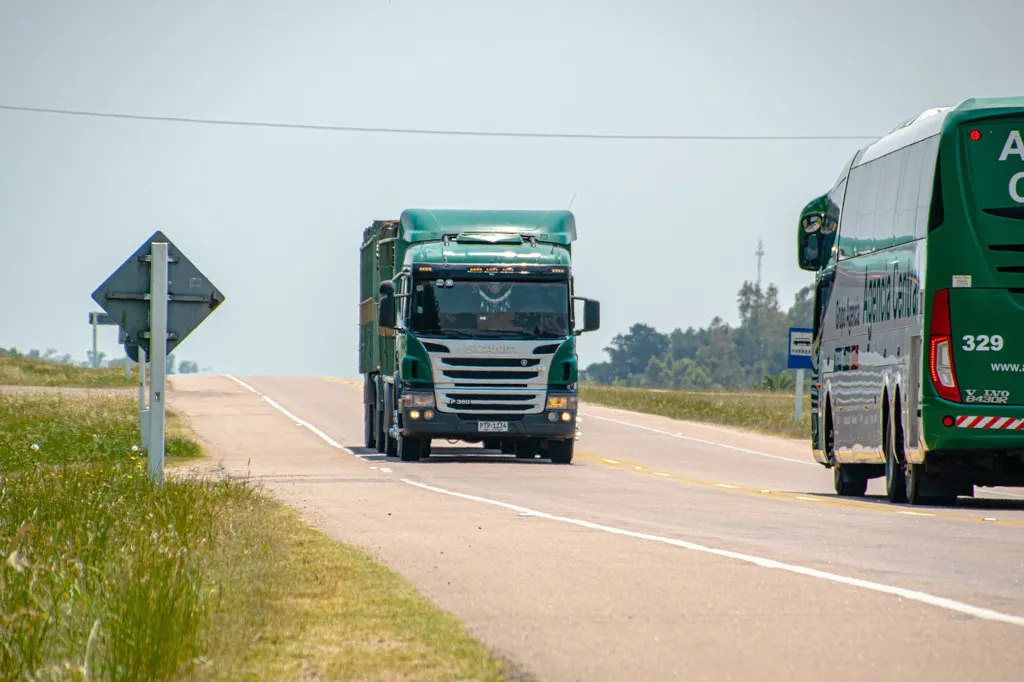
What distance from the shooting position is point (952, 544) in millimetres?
13562

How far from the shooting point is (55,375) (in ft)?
259

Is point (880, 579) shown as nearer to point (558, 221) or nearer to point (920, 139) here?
point (920, 139)

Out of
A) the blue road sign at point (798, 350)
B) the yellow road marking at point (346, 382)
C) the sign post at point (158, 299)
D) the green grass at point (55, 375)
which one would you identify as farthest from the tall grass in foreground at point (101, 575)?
the green grass at point (55, 375)

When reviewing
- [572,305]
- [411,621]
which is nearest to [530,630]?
[411,621]

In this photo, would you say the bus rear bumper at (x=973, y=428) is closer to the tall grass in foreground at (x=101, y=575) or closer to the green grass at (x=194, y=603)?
the green grass at (x=194, y=603)

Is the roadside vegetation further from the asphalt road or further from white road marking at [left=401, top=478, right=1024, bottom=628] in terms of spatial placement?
white road marking at [left=401, top=478, right=1024, bottom=628]

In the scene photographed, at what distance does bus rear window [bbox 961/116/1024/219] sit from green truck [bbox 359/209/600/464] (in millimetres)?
10789

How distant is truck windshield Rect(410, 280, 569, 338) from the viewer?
28188 millimetres

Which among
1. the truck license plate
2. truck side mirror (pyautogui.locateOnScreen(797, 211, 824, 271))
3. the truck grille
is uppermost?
truck side mirror (pyautogui.locateOnScreen(797, 211, 824, 271))

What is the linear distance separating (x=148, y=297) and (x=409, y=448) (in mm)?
13744

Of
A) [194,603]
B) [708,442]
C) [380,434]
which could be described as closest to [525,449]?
[380,434]

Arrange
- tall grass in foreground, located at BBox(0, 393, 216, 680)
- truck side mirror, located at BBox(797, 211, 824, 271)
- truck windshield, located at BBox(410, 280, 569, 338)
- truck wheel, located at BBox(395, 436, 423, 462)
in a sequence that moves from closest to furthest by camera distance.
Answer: tall grass in foreground, located at BBox(0, 393, 216, 680)
truck side mirror, located at BBox(797, 211, 824, 271)
truck windshield, located at BBox(410, 280, 569, 338)
truck wheel, located at BBox(395, 436, 423, 462)

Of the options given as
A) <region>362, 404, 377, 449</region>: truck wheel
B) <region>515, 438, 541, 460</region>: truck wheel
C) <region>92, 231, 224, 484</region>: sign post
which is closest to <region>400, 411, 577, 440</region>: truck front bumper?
<region>515, 438, 541, 460</region>: truck wheel

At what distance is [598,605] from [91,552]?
3318 millimetres
